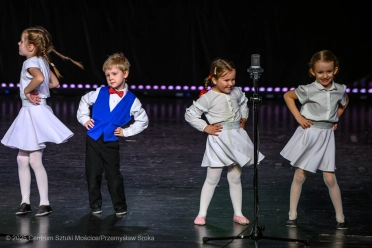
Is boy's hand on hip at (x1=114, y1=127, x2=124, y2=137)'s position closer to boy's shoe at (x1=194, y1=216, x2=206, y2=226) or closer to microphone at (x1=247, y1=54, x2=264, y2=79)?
boy's shoe at (x1=194, y1=216, x2=206, y2=226)

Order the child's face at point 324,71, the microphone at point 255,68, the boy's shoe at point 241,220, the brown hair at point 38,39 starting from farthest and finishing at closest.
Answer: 1. the brown hair at point 38,39
2. the boy's shoe at point 241,220
3. the child's face at point 324,71
4. the microphone at point 255,68

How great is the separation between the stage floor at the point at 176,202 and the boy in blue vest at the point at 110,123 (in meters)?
0.19

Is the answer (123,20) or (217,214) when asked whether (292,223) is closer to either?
(217,214)

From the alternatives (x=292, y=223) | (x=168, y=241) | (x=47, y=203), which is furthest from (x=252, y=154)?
(x=47, y=203)

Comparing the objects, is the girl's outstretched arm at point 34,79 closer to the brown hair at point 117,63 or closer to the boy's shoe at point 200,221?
the brown hair at point 117,63

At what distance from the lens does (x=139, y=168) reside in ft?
22.6

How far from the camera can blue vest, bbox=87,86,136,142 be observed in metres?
5.04

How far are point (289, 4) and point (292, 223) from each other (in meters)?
8.60

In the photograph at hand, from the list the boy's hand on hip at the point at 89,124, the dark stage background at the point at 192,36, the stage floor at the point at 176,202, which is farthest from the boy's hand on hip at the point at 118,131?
the dark stage background at the point at 192,36

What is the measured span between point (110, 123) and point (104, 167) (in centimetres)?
33

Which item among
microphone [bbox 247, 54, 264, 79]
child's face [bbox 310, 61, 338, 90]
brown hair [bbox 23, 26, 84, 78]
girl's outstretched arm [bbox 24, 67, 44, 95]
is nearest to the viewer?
microphone [bbox 247, 54, 264, 79]

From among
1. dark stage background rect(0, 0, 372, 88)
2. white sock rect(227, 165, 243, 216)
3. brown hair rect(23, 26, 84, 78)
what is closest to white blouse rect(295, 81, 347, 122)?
white sock rect(227, 165, 243, 216)

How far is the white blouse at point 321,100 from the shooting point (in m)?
4.86

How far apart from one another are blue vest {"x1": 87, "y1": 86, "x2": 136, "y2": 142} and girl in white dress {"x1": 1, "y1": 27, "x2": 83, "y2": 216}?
204 millimetres
